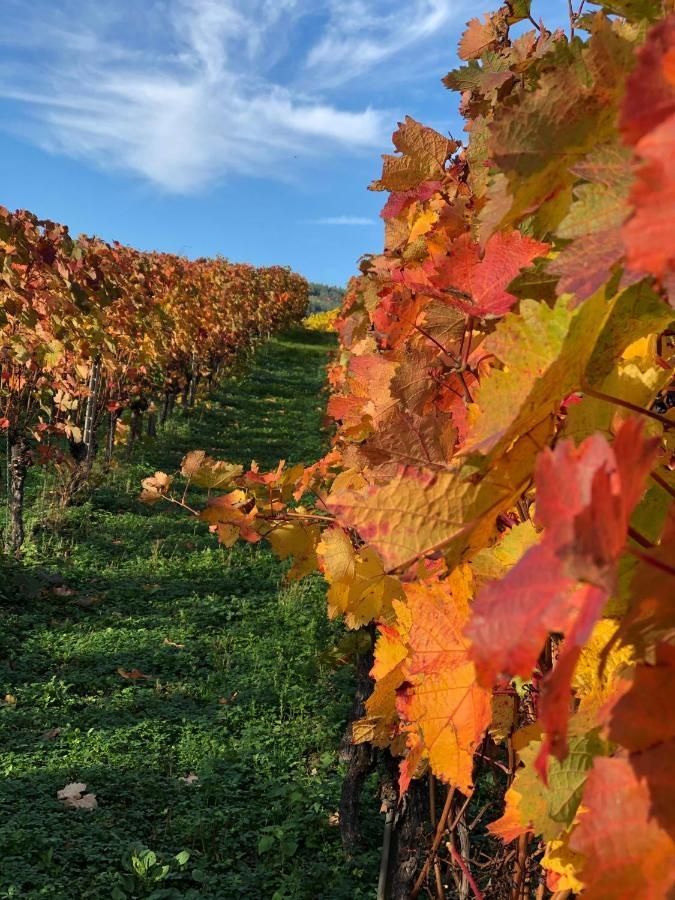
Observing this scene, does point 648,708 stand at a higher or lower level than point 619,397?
lower

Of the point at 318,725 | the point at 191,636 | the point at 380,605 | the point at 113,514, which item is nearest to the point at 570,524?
the point at 380,605

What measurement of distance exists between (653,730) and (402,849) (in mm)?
2087

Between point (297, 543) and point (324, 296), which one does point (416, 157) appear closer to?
point (297, 543)

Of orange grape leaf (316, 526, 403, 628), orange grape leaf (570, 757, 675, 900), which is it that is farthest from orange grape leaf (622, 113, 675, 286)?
orange grape leaf (316, 526, 403, 628)

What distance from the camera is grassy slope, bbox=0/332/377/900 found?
343 centimetres

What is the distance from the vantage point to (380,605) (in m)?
1.42

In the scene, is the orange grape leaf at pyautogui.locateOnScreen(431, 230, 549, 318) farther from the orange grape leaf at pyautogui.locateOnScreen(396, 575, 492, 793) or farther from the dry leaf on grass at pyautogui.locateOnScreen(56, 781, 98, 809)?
the dry leaf on grass at pyautogui.locateOnScreen(56, 781, 98, 809)

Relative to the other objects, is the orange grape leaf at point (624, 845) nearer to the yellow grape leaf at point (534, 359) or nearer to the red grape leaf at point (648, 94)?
the yellow grape leaf at point (534, 359)

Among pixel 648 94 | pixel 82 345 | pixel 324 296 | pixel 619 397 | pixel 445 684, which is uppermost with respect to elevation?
pixel 324 296

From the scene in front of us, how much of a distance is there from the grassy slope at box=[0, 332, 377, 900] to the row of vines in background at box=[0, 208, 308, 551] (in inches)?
37.9

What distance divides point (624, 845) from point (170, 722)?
4.53 metres

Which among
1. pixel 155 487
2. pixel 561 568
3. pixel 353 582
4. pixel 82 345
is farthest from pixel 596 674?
pixel 82 345

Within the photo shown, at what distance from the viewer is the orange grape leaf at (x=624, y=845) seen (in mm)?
396

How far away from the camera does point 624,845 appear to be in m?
0.40
